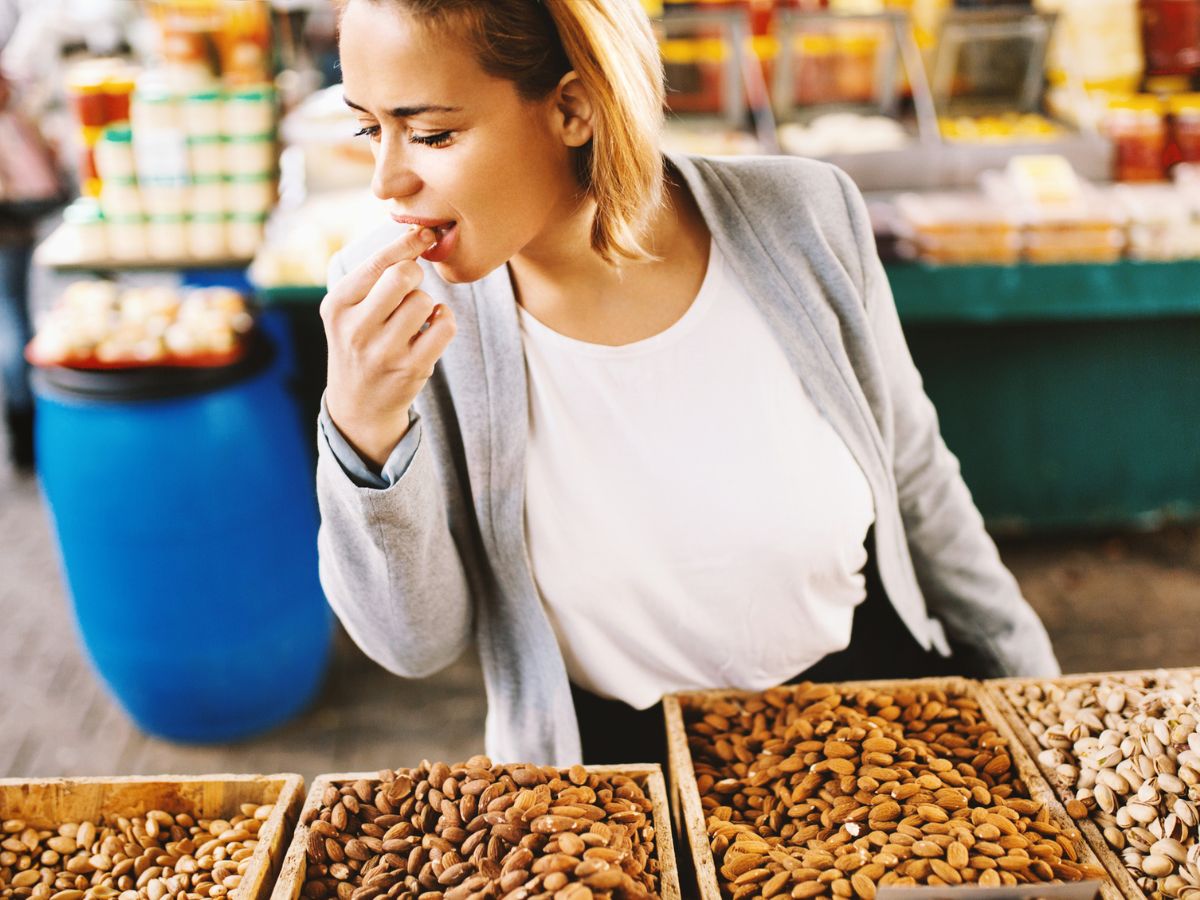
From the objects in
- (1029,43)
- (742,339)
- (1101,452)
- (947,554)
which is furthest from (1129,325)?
(742,339)

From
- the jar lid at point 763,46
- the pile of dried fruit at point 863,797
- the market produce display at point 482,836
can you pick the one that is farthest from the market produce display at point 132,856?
the jar lid at point 763,46

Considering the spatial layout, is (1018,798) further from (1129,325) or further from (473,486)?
(1129,325)

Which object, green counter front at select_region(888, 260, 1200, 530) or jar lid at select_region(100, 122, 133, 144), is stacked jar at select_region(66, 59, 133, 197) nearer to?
jar lid at select_region(100, 122, 133, 144)

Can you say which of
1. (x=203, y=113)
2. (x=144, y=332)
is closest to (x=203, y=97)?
(x=203, y=113)

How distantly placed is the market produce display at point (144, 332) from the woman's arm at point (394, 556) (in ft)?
5.08

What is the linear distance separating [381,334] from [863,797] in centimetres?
73

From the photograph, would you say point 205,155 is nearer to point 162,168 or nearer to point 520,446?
point 162,168

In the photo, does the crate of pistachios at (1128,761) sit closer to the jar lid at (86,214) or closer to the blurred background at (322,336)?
the blurred background at (322,336)

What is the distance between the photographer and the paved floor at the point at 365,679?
2.96 meters

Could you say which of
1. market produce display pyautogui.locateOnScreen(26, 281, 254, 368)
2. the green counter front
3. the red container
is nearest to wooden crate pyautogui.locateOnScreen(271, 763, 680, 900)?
market produce display pyautogui.locateOnScreen(26, 281, 254, 368)

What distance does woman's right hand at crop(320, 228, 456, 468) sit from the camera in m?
1.07

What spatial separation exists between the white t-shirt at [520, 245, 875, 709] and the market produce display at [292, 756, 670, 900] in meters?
0.28

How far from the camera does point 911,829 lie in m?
1.07

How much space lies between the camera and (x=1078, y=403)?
3572mm
